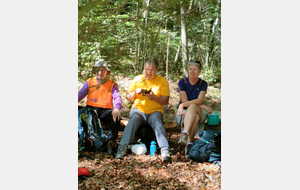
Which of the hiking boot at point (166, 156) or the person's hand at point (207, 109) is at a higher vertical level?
the person's hand at point (207, 109)

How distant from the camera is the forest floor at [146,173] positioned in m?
2.39

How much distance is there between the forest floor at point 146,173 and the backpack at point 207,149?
2.7 inches

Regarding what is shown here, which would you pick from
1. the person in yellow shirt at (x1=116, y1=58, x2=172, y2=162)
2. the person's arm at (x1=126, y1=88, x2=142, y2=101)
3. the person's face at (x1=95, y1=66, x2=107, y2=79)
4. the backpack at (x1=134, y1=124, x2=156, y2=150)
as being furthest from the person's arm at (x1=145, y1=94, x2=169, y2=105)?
the person's face at (x1=95, y1=66, x2=107, y2=79)

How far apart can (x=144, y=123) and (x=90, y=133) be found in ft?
2.28

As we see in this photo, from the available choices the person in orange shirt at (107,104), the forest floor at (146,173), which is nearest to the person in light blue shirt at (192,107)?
the forest floor at (146,173)

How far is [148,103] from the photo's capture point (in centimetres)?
329

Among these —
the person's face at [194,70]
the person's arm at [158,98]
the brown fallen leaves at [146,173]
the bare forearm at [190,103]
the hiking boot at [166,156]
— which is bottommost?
the brown fallen leaves at [146,173]

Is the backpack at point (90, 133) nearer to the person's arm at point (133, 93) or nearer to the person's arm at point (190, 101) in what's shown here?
the person's arm at point (133, 93)

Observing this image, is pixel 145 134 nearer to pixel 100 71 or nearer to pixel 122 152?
pixel 122 152

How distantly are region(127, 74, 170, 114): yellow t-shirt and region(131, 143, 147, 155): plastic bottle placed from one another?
44cm

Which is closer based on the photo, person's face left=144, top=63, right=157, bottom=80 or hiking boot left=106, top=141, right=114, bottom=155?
hiking boot left=106, top=141, right=114, bottom=155

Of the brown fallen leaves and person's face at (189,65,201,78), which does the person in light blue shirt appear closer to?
person's face at (189,65,201,78)

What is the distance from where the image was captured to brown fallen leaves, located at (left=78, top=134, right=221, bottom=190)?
2.39 metres

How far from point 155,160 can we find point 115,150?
590mm
